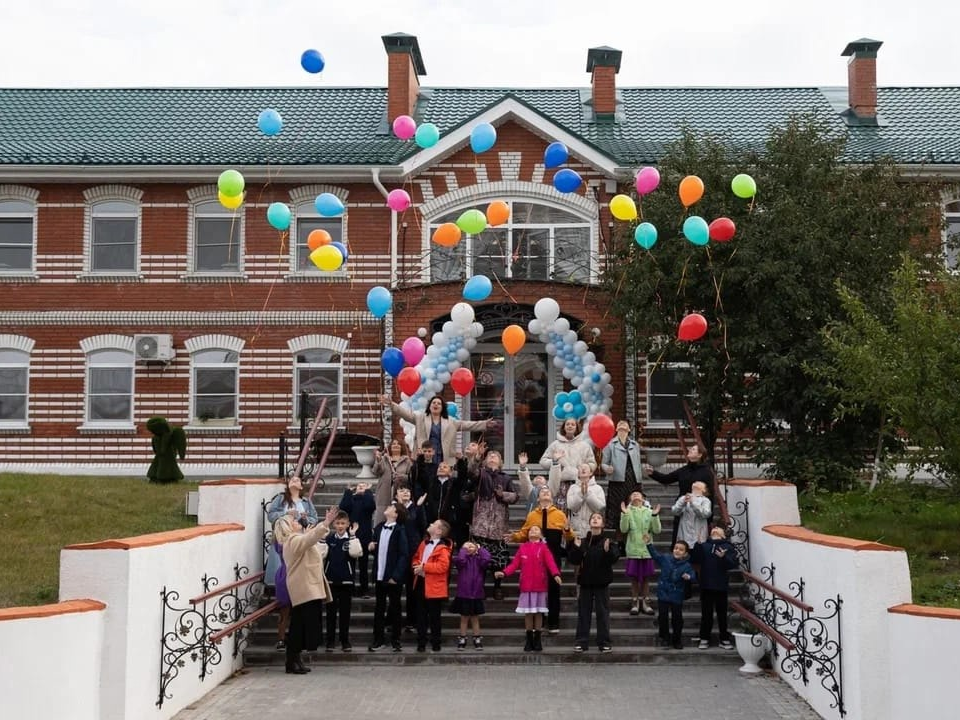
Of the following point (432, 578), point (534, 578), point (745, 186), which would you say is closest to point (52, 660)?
point (432, 578)

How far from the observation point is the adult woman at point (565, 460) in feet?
44.5

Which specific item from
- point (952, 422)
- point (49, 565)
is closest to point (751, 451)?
point (952, 422)

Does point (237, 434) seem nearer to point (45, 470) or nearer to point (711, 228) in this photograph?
point (45, 470)

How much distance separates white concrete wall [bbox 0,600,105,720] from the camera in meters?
7.44

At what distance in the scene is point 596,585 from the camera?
11641 mm

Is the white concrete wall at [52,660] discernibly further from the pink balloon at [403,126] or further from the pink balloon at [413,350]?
the pink balloon at [403,126]

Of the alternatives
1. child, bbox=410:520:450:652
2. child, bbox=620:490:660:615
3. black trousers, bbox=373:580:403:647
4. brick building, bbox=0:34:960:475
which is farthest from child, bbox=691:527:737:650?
brick building, bbox=0:34:960:475

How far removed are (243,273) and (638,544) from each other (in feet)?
38.6

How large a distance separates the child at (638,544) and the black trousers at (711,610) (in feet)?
2.60

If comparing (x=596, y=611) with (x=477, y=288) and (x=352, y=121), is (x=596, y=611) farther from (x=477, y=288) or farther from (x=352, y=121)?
(x=352, y=121)

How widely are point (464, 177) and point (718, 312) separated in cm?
642
